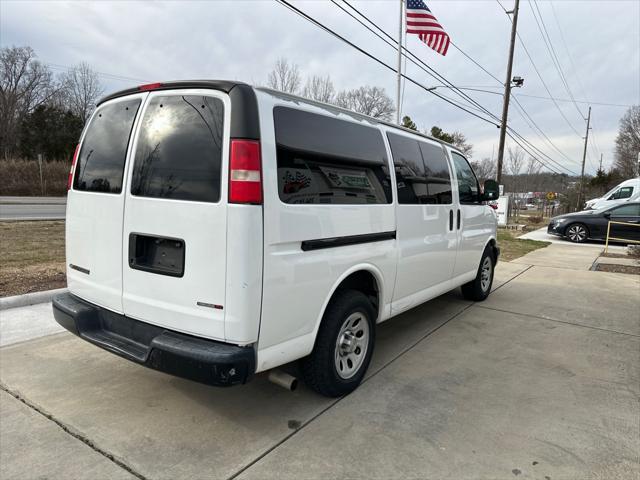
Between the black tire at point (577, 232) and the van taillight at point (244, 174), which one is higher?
the van taillight at point (244, 174)

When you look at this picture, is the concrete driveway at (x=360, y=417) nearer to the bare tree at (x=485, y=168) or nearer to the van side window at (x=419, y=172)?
the van side window at (x=419, y=172)

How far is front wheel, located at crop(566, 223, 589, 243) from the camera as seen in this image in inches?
579

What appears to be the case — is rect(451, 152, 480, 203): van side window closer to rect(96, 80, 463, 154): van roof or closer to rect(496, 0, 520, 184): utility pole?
rect(96, 80, 463, 154): van roof

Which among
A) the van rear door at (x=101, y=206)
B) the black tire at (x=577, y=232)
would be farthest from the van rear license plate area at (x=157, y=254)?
the black tire at (x=577, y=232)

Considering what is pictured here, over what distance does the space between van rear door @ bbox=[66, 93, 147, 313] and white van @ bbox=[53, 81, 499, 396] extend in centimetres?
1

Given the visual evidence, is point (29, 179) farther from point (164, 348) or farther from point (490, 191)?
point (164, 348)

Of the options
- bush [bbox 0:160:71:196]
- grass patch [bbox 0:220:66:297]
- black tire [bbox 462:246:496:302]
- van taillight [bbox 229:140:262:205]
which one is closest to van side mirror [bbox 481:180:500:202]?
black tire [bbox 462:246:496:302]

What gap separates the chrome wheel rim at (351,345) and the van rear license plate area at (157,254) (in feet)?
4.16

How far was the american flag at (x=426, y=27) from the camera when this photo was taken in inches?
464

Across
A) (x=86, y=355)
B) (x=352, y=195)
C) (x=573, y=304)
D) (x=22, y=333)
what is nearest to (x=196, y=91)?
(x=352, y=195)

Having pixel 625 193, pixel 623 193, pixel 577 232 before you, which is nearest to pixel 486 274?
pixel 577 232

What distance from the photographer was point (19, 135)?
44000mm

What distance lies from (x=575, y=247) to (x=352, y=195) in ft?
43.0

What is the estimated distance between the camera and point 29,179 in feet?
A: 108
